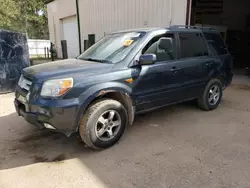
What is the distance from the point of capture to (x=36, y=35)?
1414 inches

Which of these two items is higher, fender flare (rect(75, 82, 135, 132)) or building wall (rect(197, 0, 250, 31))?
building wall (rect(197, 0, 250, 31))

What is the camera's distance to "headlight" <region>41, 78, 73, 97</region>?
2.70 metres

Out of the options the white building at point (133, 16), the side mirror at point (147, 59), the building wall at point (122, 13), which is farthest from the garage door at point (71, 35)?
the side mirror at point (147, 59)

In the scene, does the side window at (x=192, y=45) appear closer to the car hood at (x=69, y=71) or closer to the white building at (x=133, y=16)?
the car hood at (x=69, y=71)

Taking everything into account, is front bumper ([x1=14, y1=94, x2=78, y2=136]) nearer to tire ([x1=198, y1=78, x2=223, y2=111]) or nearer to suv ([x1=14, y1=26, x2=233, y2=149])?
suv ([x1=14, y1=26, x2=233, y2=149])

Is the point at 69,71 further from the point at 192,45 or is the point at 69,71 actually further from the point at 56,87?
the point at 192,45

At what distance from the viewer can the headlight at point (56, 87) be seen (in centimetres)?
270

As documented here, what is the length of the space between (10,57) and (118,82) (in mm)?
4861

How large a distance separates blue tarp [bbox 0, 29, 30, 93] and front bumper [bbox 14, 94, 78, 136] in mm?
4264

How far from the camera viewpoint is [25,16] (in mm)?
28812

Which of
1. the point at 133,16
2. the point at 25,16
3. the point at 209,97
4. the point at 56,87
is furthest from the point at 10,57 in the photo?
the point at 25,16

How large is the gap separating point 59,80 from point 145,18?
658 centimetres

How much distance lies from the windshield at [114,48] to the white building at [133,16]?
13.5 ft

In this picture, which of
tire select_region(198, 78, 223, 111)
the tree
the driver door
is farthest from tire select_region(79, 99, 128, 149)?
the tree
